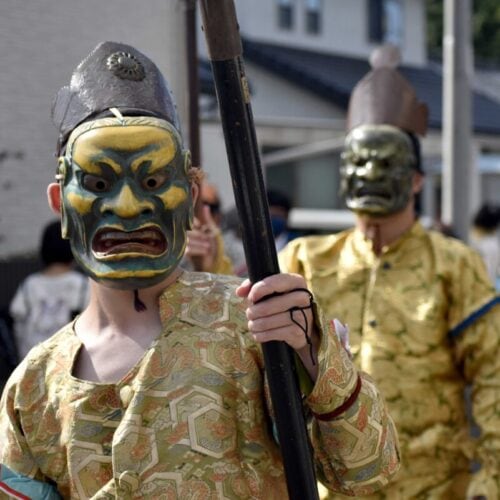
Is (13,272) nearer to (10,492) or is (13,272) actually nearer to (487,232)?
(487,232)

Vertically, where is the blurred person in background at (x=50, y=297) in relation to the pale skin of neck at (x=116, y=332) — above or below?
below

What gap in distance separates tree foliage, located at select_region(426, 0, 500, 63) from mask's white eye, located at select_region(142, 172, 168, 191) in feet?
107

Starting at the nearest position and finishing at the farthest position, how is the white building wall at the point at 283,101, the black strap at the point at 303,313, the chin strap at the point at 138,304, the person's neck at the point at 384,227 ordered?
the black strap at the point at 303,313 < the chin strap at the point at 138,304 < the person's neck at the point at 384,227 < the white building wall at the point at 283,101

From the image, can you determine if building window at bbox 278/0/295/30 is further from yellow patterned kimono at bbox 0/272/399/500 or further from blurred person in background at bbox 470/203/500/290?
yellow patterned kimono at bbox 0/272/399/500

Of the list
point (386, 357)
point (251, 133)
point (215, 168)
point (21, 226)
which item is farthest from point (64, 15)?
point (251, 133)

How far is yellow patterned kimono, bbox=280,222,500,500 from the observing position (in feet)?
13.7

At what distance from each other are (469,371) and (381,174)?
828mm

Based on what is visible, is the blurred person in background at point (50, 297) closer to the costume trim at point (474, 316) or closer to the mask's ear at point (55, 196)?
the costume trim at point (474, 316)

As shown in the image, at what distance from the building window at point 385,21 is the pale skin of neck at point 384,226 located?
69.1ft

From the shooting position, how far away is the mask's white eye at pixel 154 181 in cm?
257

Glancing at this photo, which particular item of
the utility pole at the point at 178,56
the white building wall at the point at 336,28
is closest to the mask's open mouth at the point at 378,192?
the utility pole at the point at 178,56

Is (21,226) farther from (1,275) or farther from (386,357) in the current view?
(386,357)

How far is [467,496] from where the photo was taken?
411 centimetres

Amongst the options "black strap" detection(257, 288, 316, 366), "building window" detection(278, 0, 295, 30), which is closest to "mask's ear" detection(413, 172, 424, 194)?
"black strap" detection(257, 288, 316, 366)
